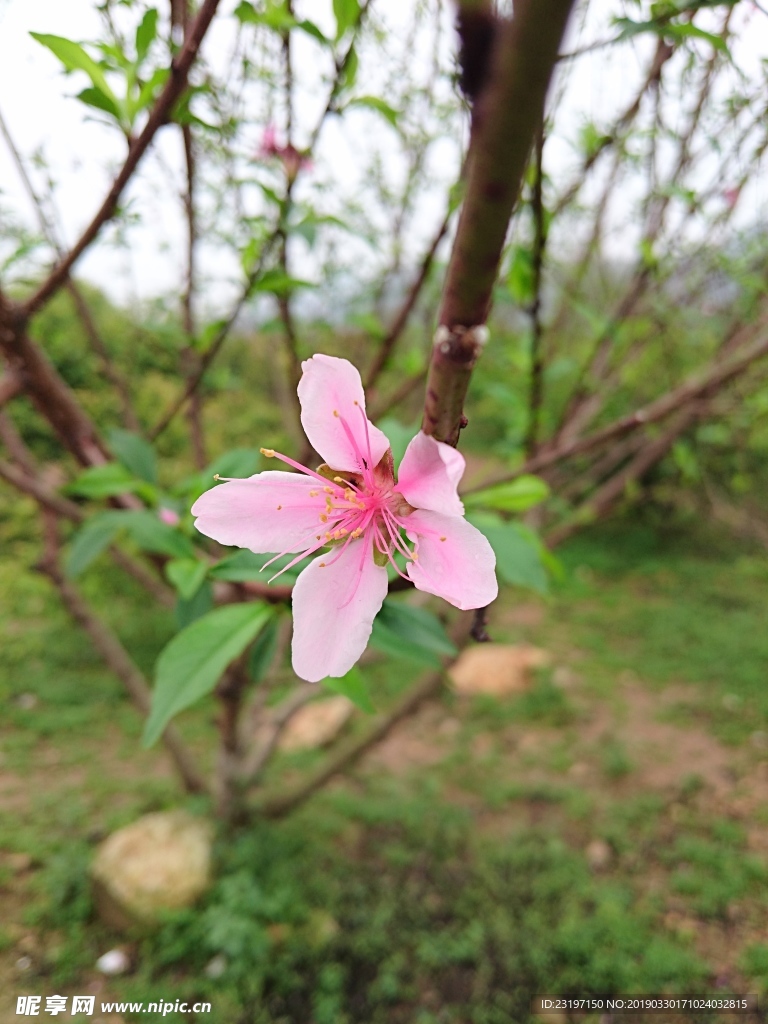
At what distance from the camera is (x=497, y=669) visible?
13.6 ft

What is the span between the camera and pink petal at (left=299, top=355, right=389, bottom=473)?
551 millimetres

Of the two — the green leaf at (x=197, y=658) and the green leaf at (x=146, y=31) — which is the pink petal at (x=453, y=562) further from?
the green leaf at (x=146, y=31)

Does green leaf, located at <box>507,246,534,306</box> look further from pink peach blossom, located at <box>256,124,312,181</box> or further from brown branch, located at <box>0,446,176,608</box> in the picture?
brown branch, located at <box>0,446,176,608</box>

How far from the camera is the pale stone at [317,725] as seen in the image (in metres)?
3.47

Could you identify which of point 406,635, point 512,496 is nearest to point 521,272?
point 512,496

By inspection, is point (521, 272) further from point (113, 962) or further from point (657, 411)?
point (113, 962)

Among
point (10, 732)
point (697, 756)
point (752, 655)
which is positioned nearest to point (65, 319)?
point (10, 732)

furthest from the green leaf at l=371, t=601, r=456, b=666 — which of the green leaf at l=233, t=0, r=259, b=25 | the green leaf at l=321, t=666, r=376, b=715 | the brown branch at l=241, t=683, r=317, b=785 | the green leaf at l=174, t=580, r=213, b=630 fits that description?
the brown branch at l=241, t=683, r=317, b=785

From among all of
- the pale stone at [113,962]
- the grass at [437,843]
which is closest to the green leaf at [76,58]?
the grass at [437,843]

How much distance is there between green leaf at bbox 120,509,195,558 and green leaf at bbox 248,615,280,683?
0.18 metres

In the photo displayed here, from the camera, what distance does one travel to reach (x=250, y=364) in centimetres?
504

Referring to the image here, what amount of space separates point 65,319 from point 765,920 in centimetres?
441

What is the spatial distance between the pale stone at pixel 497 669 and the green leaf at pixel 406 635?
3163 mm

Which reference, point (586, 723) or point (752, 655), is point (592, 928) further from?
point (752, 655)
